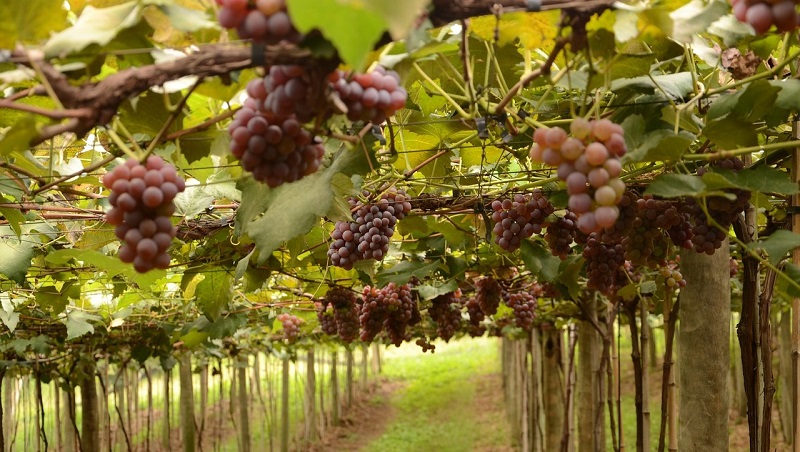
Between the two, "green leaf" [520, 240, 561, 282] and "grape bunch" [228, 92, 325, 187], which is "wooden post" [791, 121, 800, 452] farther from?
"grape bunch" [228, 92, 325, 187]

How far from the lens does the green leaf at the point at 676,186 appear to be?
118 centimetres

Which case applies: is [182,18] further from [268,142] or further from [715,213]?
[715,213]

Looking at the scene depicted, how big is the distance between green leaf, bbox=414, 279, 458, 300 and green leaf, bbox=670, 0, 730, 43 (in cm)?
222

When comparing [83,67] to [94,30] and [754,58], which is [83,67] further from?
[754,58]

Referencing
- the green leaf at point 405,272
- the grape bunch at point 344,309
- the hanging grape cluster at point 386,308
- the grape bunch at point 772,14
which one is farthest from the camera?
the grape bunch at point 344,309

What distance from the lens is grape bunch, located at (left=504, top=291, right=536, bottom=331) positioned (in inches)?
178

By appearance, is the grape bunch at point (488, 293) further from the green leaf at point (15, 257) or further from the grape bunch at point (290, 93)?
Answer: the grape bunch at point (290, 93)

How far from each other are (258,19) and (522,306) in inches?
154

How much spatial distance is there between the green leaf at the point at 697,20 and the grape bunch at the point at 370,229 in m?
1.13

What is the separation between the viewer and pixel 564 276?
238 centimetres

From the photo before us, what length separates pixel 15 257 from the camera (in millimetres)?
2381

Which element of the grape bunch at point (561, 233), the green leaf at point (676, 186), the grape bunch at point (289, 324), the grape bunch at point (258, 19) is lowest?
the grape bunch at point (289, 324)

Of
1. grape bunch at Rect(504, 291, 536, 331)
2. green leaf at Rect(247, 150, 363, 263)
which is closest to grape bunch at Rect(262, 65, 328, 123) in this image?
green leaf at Rect(247, 150, 363, 263)

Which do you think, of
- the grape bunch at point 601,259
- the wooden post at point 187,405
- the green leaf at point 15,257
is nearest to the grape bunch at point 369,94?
the grape bunch at point 601,259
